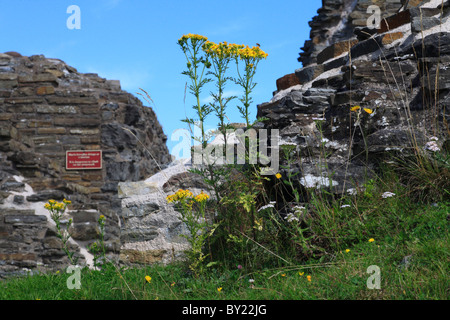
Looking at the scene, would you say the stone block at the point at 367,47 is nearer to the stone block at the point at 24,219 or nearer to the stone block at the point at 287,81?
the stone block at the point at 287,81

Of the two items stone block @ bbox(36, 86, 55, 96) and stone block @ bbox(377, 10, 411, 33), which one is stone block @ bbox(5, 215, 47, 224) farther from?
stone block @ bbox(377, 10, 411, 33)

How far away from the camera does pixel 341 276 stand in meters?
2.92

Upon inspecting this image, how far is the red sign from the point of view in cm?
1076

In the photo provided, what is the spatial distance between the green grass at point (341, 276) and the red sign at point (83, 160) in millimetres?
6860

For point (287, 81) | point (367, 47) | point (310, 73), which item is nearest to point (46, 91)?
point (287, 81)

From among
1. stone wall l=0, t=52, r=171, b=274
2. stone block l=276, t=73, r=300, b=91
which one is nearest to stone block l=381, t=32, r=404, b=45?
stone block l=276, t=73, r=300, b=91

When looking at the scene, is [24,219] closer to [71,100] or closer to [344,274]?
[71,100]

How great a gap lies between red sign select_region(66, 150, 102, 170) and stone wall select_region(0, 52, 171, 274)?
125 mm

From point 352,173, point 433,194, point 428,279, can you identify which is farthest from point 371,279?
point 352,173

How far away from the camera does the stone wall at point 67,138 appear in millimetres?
8648

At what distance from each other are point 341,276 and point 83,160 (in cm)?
902

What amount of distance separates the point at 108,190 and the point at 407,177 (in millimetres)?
7985
